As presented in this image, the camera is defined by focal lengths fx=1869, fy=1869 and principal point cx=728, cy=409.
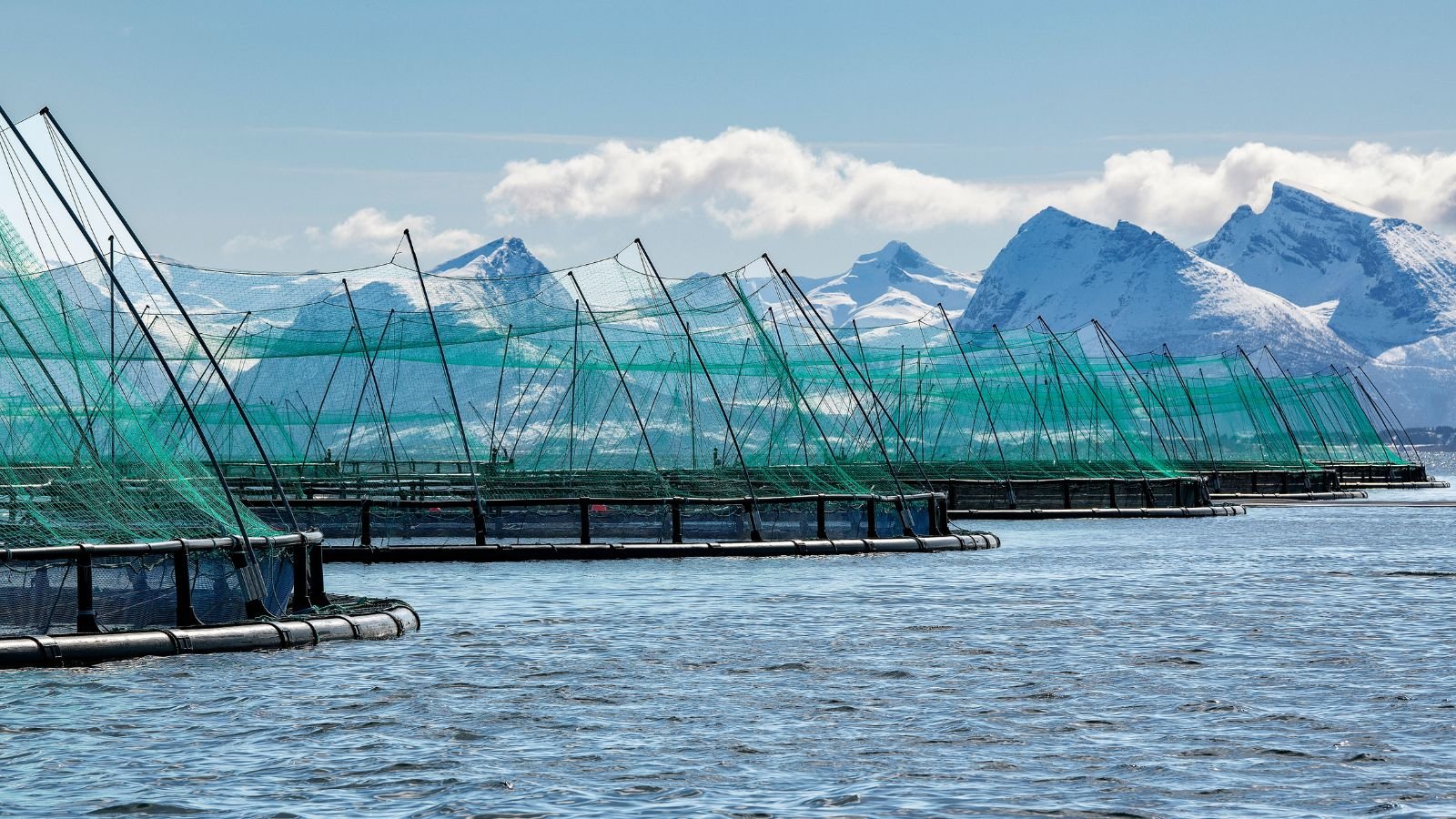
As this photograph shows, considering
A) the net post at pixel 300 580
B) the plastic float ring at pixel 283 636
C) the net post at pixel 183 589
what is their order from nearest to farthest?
the net post at pixel 183 589, the plastic float ring at pixel 283 636, the net post at pixel 300 580

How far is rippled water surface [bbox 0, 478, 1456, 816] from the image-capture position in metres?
12.8

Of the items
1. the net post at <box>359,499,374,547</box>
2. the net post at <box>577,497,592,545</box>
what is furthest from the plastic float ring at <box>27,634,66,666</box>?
the net post at <box>577,497,592,545</box>

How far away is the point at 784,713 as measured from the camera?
1634cm

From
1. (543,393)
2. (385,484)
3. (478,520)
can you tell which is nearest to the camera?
(478,520)

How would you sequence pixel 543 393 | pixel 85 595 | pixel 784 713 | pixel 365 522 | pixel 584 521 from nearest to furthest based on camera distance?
pixel 784 713 → pixel 85 595 → pixel 365 522 → pixel 584 521 → pixel 543 393

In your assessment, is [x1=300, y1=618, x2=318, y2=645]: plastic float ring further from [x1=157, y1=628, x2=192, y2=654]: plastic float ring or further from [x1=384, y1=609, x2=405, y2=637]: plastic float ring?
[x1=157, y1=628, x2=192, y2=654]: plastic float ring

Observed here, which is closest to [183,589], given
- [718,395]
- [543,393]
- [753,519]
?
[753,519]

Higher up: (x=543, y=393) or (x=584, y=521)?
(x=543, y=393)

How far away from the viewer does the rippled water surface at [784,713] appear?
12.8 m

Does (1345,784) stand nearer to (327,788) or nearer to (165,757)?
(327,788)

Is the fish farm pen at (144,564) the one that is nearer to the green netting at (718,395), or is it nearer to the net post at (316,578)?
the net post at (316,578)

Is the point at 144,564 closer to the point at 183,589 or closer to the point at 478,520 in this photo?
the point at 183,589

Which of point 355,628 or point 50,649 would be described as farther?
point 355,628

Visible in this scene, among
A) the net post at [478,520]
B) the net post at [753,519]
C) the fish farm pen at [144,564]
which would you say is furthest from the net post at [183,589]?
the net post at [753,519]
